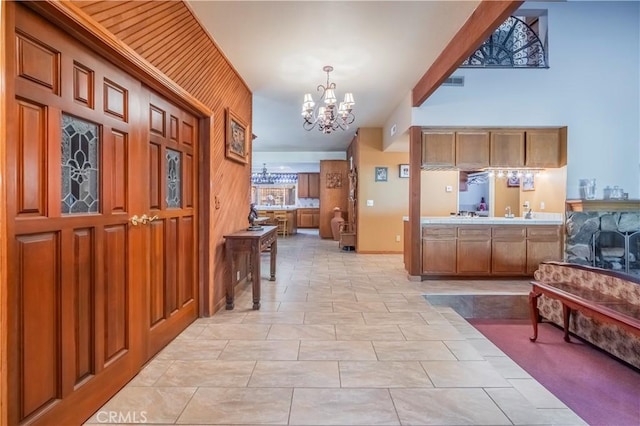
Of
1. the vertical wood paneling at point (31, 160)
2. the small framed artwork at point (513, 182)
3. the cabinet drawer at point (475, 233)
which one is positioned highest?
the small framed artwork at point (513, 182)

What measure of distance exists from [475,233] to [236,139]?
3.68 m

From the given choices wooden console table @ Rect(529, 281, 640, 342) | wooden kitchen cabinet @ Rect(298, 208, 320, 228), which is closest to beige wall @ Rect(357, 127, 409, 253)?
wooden console table @ Rect(529, 281, 640, 342)

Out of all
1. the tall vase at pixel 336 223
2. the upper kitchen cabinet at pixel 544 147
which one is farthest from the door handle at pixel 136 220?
the tall vase at pixel 336 223

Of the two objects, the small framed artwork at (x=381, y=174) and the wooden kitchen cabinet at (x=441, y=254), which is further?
the small framed artwork at (x=381, y=174)

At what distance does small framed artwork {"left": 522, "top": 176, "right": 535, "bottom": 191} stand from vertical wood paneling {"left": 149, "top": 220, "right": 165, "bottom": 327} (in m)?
5.79

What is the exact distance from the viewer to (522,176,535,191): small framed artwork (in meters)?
Result: 5.66

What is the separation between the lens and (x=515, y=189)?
7059mm

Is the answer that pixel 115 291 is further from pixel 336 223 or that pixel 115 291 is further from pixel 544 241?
pixel 336 223

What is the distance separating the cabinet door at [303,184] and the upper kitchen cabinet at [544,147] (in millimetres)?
9206

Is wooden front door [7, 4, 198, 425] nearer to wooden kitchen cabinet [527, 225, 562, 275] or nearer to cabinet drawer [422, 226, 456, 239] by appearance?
cabinet drawer [422, 226, 456, 239]

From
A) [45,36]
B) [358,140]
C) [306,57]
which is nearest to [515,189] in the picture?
[358,140]

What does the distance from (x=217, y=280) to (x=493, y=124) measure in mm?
4468

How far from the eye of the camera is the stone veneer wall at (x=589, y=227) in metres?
4.78

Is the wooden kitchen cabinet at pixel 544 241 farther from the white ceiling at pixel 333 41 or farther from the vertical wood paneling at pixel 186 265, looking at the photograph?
the vertical wood paneling at pixel 186 265
